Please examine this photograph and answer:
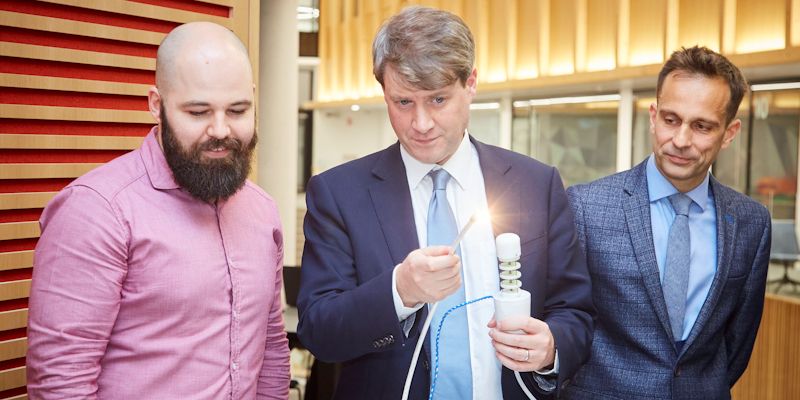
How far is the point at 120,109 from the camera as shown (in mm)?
2504

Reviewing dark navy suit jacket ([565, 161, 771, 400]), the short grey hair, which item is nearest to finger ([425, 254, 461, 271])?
the short grey hair

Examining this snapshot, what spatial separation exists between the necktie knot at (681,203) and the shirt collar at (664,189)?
0.5 inches

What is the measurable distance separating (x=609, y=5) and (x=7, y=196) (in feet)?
25.1

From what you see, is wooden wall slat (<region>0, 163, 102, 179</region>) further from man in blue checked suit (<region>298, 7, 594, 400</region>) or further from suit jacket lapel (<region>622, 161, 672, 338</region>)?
suit jacket lapel (<region>622, 161, 672, 338</region>)

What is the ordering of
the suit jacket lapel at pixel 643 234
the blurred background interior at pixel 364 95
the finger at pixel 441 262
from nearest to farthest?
the finger at pixel 441 262 < the suit jacket lapel at pixel 643 234 < the blurred background interior at pixel 364 95

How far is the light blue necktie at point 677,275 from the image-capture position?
218 centimetres

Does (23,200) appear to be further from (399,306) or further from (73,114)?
(399,306)

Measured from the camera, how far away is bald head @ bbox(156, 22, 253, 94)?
1.68 m

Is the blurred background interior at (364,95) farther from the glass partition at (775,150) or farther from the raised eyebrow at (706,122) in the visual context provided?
the raised eyebrow at (706,122)

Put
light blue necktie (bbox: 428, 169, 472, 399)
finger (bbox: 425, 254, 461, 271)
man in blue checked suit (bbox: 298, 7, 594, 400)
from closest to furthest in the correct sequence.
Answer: finger (bbox: 425, 254, 461, 271), man in blue checked suit (bbox: 298, 7, 594, 400), light blue necktie (bbox: 428, 169, 472, 399)

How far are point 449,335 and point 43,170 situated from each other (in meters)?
1.36

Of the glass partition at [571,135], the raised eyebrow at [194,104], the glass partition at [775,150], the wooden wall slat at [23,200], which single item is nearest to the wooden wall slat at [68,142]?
the wooden wall slat at [23,200]

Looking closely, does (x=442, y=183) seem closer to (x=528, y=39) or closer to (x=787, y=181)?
(x=787, y=181)

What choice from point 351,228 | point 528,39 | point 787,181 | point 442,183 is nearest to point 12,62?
point 351,228
